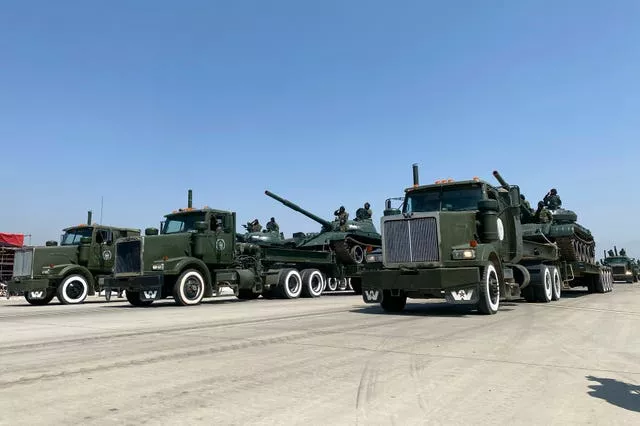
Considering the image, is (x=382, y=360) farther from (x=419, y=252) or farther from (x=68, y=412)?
(x=419, y=252)

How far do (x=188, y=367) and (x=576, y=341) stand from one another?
5020 millimetres

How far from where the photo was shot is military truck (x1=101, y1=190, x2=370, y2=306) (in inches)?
544

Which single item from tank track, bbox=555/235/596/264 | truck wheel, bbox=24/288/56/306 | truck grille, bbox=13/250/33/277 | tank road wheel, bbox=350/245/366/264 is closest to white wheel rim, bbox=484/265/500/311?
tank track, bbox=555/235/596/264

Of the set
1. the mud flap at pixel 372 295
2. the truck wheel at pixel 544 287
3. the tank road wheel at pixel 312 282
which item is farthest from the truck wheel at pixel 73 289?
the truck wheel at pixel 544 287

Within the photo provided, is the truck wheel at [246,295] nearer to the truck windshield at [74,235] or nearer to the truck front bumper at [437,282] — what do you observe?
the truck windshield at [74,235]

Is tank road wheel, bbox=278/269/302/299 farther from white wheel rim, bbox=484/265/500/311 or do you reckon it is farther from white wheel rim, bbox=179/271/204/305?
white wheel rim, bbox=484/265/500/311

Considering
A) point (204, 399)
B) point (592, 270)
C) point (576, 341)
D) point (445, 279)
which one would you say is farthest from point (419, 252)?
point (592, 270)

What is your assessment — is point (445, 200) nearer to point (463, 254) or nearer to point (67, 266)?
point (463, 254)

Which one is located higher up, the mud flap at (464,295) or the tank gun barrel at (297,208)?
the tank gun barrel at (297,208)

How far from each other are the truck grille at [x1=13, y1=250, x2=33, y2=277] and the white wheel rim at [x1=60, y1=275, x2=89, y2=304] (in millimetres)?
1333

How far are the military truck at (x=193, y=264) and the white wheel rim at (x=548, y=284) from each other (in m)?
8.35

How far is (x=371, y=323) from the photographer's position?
336 inches

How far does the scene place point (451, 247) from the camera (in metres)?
9.50

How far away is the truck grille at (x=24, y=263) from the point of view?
16859 mm
